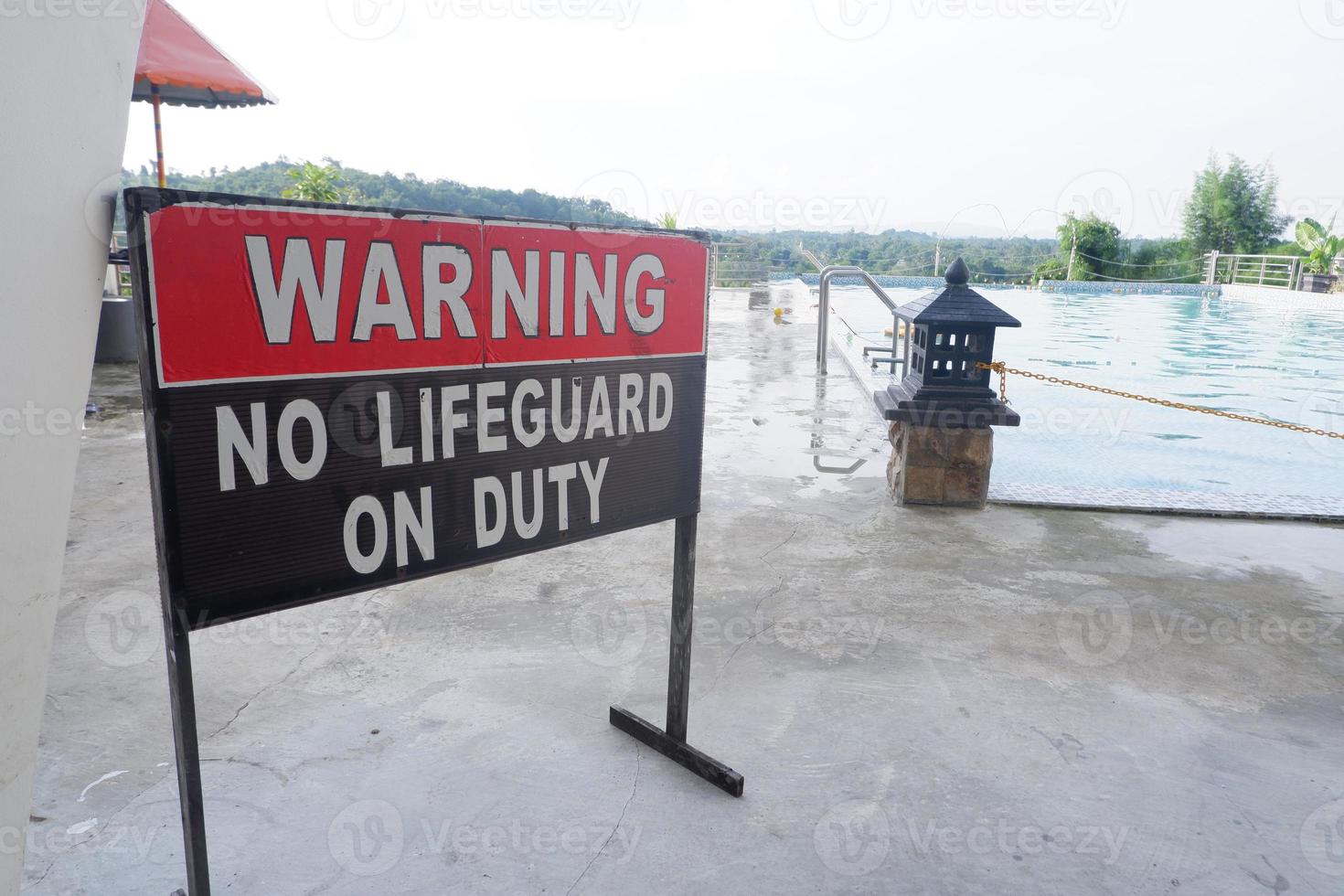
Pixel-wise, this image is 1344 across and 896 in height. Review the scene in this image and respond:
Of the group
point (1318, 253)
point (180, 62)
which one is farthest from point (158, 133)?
point (1318, 253)

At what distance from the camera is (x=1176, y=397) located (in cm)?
1266

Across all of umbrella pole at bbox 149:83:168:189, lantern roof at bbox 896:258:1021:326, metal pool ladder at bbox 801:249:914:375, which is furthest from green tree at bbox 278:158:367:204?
lantern roof at bbox 896:258:1021:326

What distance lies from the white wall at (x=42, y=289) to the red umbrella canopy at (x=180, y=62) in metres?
7.72

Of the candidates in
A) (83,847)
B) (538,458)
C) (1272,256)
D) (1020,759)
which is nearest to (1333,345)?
(1272,256)

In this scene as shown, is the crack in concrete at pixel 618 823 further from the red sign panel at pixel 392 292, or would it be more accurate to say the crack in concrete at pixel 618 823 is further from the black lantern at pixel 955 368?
the black lantern at pixel 955 368

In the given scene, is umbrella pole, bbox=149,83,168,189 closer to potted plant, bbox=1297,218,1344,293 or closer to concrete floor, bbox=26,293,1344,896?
concrete floor, bbox=26,293,1344,896

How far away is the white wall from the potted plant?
30379 millimetres

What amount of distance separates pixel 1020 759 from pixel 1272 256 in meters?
31.7

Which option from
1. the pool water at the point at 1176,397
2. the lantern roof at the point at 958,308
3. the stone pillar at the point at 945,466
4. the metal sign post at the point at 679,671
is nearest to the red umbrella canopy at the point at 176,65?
the lantern roof at the point at 958,308

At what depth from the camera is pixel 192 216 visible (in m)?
1.70

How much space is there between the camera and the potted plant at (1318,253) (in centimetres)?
2462

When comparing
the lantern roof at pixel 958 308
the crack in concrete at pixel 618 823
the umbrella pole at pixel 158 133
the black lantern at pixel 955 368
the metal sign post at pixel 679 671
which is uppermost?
the umbrella pole at pixel 158 133

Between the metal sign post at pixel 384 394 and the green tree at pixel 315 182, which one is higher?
the green tree at pixel 315 182

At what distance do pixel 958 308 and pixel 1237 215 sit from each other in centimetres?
3762
